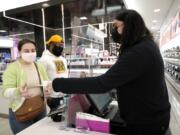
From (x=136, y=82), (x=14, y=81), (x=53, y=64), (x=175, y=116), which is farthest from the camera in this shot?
(x=175, y=116)

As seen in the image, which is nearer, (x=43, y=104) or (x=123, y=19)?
(x=123, y=19)

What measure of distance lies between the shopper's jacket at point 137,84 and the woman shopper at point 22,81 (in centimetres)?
81

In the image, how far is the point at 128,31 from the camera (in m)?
1.09

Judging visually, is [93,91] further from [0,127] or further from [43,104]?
[0,127]

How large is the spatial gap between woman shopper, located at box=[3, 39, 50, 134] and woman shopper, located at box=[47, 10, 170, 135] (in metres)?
0.77

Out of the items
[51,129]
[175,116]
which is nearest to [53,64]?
[51,129]

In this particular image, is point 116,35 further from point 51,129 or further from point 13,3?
point 13,3

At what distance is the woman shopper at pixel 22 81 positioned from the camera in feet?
5.75

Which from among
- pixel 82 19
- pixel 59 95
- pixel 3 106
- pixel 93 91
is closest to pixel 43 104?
pixel 59 95

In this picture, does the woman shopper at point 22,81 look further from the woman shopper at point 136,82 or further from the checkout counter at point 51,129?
the woman shopper at point 136,82

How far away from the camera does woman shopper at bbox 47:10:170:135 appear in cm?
100

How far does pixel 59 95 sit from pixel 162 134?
3.24 feet

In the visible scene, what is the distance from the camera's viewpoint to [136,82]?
1.04m

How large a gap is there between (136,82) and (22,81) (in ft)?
3.87
